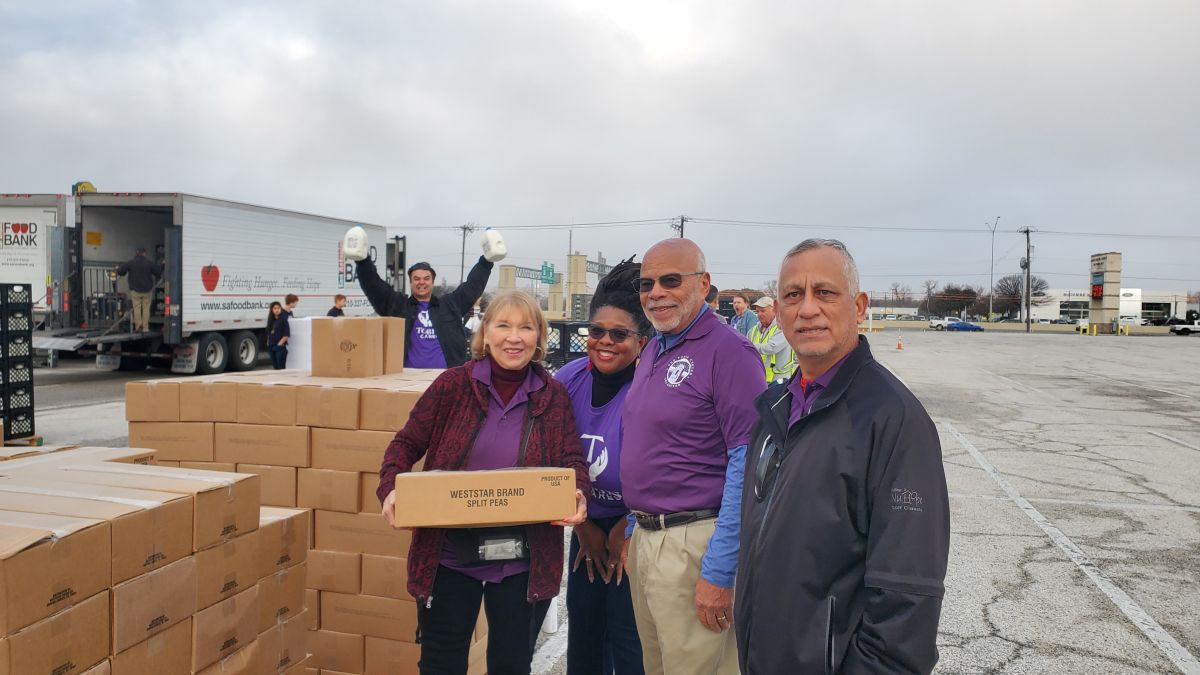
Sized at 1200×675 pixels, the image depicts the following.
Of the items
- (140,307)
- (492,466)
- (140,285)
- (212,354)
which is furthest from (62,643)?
(212,354)

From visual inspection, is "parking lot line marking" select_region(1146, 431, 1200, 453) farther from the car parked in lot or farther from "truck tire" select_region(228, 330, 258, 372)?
the car parked in lot

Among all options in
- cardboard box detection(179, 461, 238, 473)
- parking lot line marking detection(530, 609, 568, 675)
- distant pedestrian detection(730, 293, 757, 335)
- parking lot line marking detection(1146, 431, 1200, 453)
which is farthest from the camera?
distant pedestrian detection(730, 293, 757, 335)

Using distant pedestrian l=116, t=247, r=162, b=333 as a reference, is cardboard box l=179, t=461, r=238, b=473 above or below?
below

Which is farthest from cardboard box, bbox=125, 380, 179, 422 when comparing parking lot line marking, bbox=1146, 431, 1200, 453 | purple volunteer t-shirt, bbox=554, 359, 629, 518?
parking lot line marking, bbox=1146, 431, 1200, 453

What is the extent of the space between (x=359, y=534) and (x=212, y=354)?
14.2m

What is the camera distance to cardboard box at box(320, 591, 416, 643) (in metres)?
3.49

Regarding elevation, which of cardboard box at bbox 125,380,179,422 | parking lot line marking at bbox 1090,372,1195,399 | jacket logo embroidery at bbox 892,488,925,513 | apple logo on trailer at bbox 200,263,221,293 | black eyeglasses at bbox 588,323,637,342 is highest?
apple logo on trailer at bbox 200,263,221,293

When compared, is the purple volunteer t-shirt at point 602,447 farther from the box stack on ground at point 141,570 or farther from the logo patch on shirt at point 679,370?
the box stack on ground at point 141,570

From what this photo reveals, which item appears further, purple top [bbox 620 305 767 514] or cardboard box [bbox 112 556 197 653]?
purple top [bbox 620 305 767 514]

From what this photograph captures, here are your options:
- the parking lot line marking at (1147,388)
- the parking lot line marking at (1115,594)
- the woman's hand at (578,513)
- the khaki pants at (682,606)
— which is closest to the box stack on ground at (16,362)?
the woman's hand at (578,513)

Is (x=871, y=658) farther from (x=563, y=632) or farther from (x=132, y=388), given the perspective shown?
(x=132, y=388)

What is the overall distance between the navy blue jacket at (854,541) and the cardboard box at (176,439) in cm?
294

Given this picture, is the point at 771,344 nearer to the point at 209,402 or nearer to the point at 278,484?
the point at 278,484

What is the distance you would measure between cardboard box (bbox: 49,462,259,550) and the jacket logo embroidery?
2054mm
